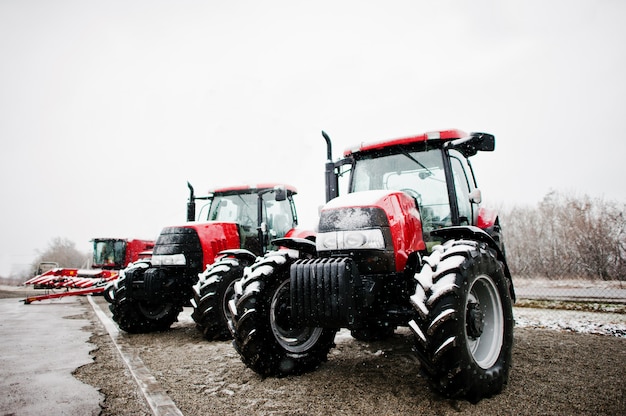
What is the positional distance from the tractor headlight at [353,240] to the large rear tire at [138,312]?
3.92 meters

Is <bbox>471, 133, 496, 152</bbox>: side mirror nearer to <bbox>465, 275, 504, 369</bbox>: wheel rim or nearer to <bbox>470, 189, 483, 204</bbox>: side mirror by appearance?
<bbox>470, 189, 483, 204</bbox>: side mirror

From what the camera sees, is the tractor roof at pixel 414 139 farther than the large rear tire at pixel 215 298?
No

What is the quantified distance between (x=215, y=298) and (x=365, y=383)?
8.05ft

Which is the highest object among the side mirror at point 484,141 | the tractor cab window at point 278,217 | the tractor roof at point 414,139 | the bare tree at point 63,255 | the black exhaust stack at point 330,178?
the tractor roof at point 414,139

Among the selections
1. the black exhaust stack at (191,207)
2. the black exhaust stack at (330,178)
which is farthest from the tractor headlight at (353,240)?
the black exhaust stack at (191,207)

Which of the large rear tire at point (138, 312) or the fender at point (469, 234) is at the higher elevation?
the fender at point (469, 234)

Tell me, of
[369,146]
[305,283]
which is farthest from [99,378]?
[369,146]

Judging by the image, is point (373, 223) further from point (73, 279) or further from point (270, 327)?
point (73, 279)

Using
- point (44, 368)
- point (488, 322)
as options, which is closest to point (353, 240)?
A: point (488, 322)

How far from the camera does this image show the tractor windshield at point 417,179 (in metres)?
4.23

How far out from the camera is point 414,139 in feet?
14.2

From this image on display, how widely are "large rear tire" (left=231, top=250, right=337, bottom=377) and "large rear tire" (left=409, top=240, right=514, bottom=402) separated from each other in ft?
3.99

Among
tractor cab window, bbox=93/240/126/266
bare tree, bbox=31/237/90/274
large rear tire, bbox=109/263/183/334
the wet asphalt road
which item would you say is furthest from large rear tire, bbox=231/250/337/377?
bare tree, bbox=31/237/90/274

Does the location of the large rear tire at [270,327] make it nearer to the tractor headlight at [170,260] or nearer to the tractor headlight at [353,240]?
the tractor headlight at [353,240]
